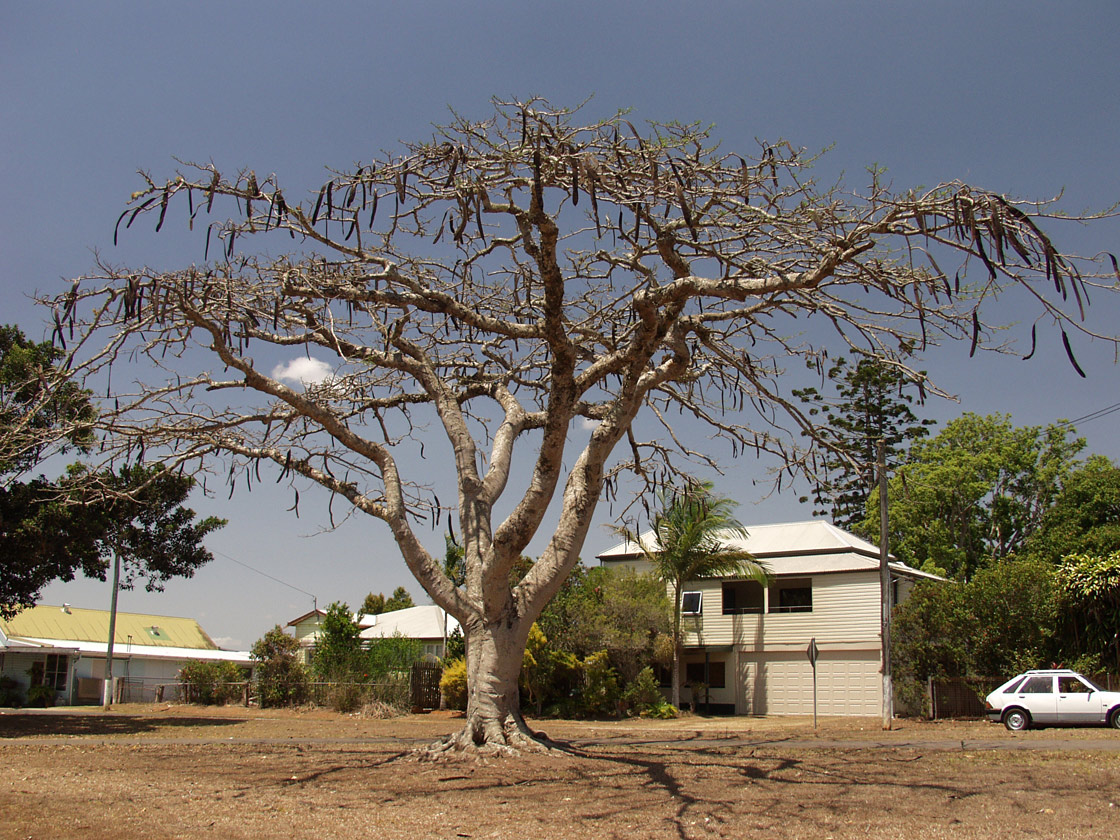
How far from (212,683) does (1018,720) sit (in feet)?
81.5

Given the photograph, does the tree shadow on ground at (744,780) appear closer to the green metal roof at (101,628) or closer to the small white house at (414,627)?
the small white house at (414,627)

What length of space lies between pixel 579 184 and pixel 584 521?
13.8 feet

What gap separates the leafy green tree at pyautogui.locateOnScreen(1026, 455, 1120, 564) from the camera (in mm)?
36031

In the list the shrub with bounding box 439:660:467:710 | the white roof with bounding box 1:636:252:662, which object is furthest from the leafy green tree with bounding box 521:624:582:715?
the white roof with bounding box 1:636:252:662

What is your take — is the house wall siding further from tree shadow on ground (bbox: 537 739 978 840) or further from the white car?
tree shadow on ground (bbox: 537 739 978 840)

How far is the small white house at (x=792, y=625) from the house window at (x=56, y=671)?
2697cm

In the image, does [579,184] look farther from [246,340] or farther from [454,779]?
[454,779]

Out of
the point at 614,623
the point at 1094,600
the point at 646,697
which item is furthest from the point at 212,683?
the point at 1094,600

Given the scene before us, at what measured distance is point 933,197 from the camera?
28.8 feet

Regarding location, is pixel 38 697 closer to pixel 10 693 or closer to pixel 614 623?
pixel 10 693

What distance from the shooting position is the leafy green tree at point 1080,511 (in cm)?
3603

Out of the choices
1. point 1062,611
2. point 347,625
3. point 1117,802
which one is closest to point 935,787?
point 1117,802

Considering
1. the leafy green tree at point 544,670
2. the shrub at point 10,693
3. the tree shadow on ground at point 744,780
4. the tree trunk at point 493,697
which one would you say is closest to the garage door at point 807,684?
the leafy green tree at point 544,670

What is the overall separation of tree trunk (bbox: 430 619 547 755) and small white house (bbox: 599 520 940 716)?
1900 cm
